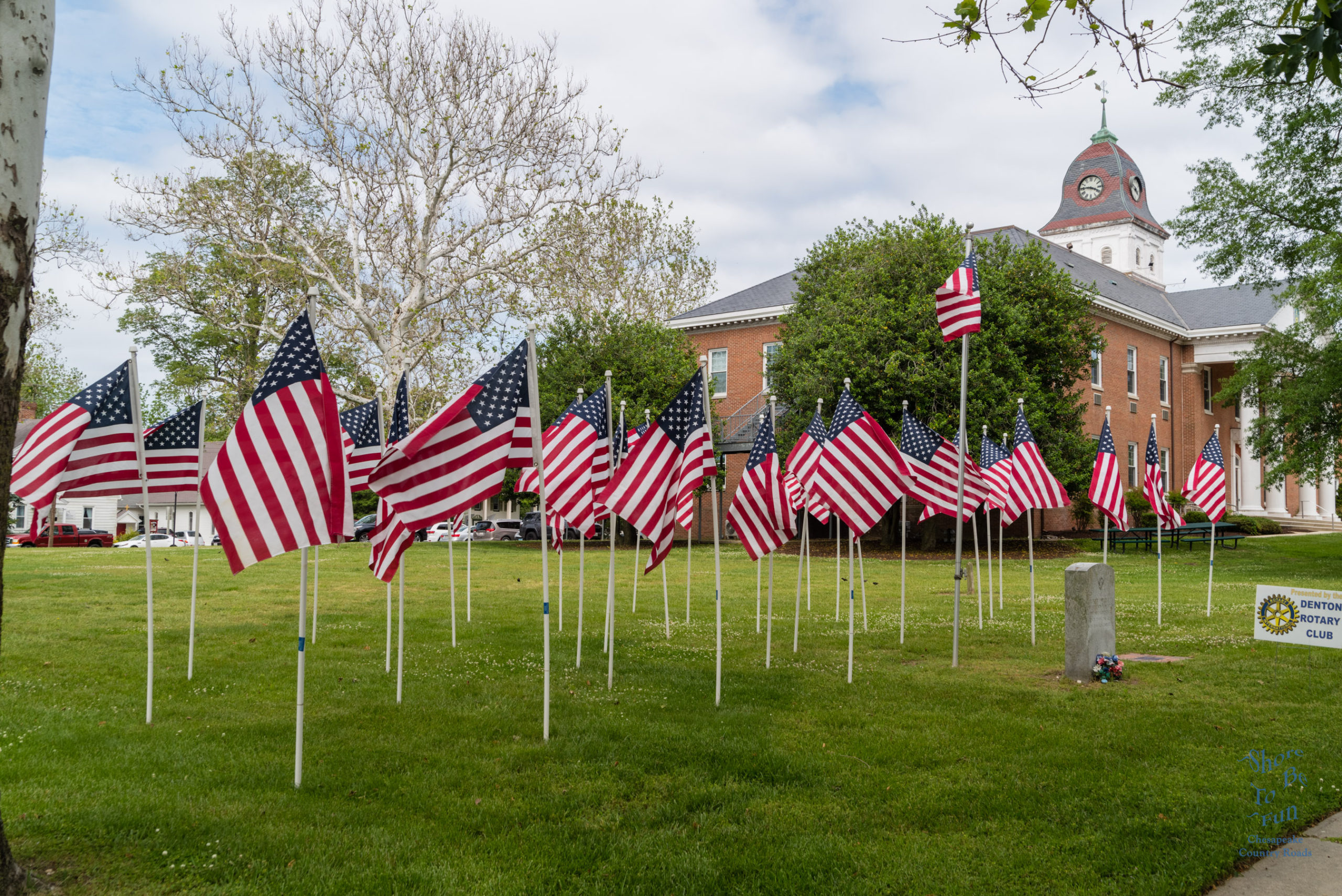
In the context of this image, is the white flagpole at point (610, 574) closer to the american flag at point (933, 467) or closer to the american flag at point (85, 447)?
the american flag at point (933, 467)

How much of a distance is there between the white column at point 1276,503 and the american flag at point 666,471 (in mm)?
54805

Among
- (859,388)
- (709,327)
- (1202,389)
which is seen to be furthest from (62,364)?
(1202,389)

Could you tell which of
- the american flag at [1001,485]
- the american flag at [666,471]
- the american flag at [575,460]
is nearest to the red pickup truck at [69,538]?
the american flag at [575,460]

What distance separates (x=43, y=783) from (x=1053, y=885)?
241 inches

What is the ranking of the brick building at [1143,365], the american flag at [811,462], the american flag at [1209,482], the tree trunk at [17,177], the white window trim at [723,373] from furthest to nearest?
the white window trim at [723,373] < the brick building at [1143,365] < the american flag at [1209,482] < the american flag at [811,462] < the tree trunk at [17,177]

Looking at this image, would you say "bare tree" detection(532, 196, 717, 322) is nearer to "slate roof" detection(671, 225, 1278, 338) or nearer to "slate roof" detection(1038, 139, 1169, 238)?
"slate roof" detection(671, 225, 1278, 338)

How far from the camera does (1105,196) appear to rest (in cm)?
6944

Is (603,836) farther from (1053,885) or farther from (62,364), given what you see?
(62,364)

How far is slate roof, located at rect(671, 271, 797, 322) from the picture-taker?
44781 mm

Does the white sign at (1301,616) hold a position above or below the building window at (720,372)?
below

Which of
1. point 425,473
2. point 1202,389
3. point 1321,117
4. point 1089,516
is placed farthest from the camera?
point 1202,389

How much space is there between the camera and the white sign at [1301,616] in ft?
20.3

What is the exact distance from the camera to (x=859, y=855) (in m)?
5.24

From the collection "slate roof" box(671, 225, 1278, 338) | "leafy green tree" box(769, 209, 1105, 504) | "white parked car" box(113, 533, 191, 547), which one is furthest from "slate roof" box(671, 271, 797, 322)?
"white parked car" box(113, 533, 191, 547)
